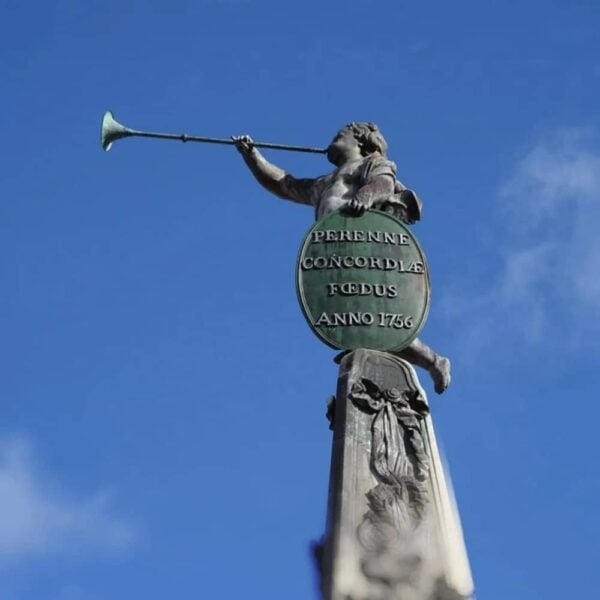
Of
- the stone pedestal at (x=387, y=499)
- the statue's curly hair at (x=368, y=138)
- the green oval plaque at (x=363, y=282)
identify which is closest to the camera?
the stone pedestal at (x=387, y=499)

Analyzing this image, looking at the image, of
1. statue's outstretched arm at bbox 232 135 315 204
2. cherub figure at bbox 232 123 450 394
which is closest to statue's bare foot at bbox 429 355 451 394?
cherub figure at bbox 232 123 450 394

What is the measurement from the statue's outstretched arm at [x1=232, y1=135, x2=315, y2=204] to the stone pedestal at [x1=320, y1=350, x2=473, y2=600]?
2651 millimetres

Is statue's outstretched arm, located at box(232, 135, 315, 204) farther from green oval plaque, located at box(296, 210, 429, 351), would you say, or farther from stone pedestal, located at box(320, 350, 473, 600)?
stone pedestal, located at box(320, 350, 473, 600)

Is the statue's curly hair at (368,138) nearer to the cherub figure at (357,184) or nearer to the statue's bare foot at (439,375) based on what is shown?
the cherub figure at (357,184)

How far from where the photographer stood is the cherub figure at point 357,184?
542 inches

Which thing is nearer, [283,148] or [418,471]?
[418,471]

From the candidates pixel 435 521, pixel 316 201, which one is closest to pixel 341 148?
pixel 316 201

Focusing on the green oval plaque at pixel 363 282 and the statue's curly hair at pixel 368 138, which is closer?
the green oval plaque at pixel 363 282

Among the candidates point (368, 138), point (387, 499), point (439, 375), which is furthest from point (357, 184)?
point (387, 499)

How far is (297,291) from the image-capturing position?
13.7 m

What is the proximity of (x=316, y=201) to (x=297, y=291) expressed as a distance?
158 centimetres

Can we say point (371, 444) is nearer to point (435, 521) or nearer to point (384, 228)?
point (435, 521)

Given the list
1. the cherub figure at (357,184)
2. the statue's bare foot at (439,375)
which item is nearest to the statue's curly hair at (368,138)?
the cherub figure at (357,184)

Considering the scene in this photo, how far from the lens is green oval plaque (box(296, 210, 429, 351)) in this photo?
13484 millimetres
